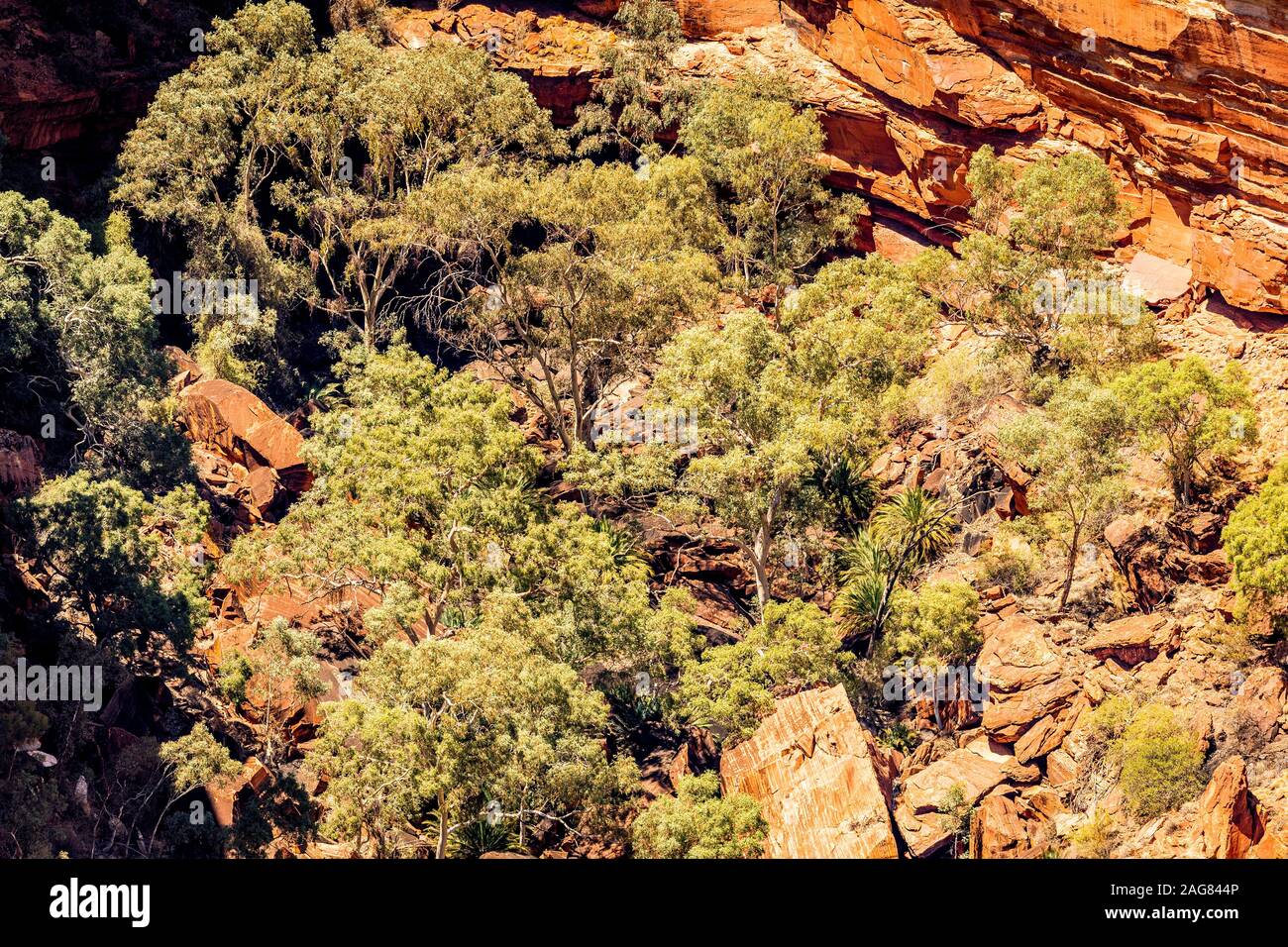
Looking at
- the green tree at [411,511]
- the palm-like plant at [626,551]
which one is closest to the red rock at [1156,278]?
the palm-like plant at [626,551]

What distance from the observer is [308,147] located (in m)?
50.6

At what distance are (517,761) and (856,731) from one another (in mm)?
6670

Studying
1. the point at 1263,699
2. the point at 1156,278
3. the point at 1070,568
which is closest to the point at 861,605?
the point at 1070,568

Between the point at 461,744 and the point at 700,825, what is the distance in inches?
183

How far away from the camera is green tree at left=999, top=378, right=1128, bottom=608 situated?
38.5 m

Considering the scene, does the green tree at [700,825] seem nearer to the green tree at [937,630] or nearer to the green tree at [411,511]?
the green tree at [411,511]

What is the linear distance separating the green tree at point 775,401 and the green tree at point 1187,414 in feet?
19.0

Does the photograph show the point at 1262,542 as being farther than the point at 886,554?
No

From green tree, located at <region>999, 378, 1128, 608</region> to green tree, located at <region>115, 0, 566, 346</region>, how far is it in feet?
58.4

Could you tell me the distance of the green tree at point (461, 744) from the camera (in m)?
30.3

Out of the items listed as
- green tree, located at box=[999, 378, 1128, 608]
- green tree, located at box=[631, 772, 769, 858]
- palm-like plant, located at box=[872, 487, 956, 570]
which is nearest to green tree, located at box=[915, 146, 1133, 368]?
green tree, located at box=[999, 378, 1128, 608]

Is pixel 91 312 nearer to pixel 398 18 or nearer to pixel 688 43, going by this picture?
pixel 398 18

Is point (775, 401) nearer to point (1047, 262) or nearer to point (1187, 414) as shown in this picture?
point (1187, 414)
